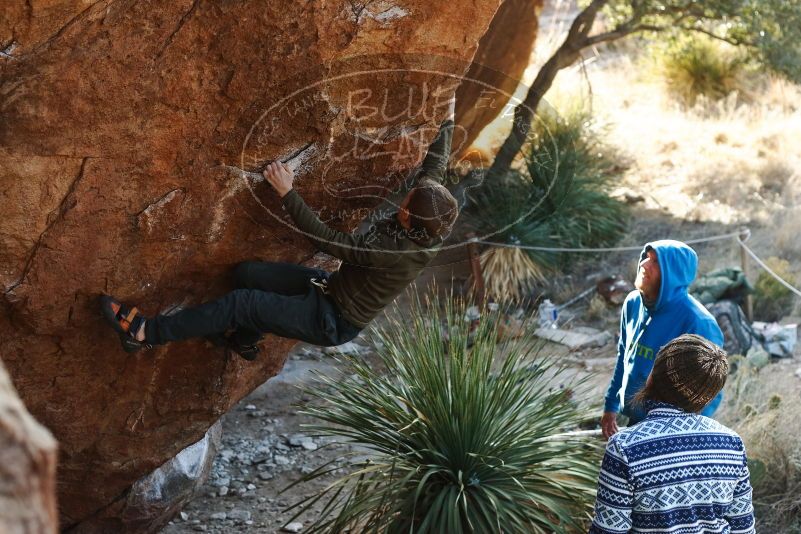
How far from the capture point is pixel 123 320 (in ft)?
14.1

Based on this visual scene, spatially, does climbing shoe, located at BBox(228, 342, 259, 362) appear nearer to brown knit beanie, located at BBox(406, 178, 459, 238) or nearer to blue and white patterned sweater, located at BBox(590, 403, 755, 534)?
brown knit beanie, located at BBox(406, 178, 459, 238)

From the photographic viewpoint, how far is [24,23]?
3670mm

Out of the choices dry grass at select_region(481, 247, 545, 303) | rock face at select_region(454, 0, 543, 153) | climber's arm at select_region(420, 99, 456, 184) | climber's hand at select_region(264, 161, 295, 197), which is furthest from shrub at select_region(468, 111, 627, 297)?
climber's hand at select_region(264, 161, 295, 197)

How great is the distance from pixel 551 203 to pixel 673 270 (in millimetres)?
6679

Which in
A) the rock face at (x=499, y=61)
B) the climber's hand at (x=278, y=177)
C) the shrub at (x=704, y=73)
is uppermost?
the shrub at (x=704, y=73)

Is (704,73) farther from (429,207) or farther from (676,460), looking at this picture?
(676,460)

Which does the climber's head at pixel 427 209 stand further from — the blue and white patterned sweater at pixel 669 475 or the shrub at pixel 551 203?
the shrub at pixel 551 203

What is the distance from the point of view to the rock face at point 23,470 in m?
1.37

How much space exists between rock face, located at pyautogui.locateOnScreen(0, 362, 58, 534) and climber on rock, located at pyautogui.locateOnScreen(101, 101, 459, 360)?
282 cm

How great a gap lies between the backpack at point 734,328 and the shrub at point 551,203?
239 cm

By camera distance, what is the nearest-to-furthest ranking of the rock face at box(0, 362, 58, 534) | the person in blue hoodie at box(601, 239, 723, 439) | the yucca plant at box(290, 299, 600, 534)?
1. the rock face at box(0, 362, 58, 534)
2. the person in blue hoodie at box(601, 239, 723, 439)
3. the yucca plant at box(290, 299, 600, 534)

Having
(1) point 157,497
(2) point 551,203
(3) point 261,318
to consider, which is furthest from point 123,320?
(2) point 551,203

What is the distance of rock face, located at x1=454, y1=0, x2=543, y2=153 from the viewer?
8.90 metres

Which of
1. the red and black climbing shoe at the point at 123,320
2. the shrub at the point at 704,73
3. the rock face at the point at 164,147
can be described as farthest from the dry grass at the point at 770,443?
the shrub at the point at 704,73
